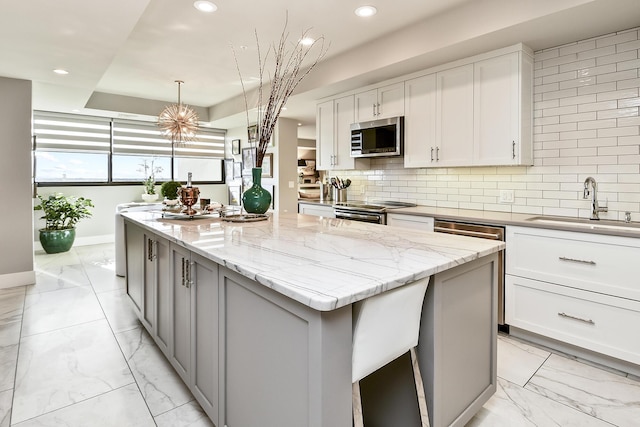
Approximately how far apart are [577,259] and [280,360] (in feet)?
7.15

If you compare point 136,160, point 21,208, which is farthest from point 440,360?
point 136,160

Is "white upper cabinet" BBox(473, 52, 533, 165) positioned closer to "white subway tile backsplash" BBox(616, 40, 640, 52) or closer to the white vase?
"white subway tile backsplash" BBox(616, 40, 640, 52)

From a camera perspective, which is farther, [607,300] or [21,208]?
[21,208]

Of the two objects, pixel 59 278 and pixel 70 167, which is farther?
pixel 70 167

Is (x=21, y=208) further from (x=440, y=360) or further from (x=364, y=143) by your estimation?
(x=440, y=360)

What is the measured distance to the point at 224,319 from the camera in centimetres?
141

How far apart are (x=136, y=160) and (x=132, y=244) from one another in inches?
185

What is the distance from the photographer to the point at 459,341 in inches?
58.3

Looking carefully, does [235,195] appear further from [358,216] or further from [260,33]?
[260,33]

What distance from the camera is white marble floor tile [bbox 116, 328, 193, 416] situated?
1.89 m

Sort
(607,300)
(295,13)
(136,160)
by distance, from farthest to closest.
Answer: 1. (136,160)
2. (295,13)
3. (607,300)

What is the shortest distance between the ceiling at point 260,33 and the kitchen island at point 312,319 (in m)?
1.73

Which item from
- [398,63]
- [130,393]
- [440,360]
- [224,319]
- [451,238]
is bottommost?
[130,393]

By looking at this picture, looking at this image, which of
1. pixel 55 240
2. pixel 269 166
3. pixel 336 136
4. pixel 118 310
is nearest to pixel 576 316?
pixel 336 136
